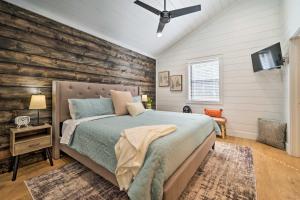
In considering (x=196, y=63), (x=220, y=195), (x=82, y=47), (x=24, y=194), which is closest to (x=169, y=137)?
(x=220, y=195)

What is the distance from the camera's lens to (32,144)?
206cm

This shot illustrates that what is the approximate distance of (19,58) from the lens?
222 centimetres

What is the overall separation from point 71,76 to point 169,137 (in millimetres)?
2492

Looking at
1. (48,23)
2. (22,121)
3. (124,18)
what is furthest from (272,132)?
(48,23)

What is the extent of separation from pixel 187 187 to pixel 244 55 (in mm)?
3597

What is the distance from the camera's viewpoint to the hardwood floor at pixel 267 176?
163cm

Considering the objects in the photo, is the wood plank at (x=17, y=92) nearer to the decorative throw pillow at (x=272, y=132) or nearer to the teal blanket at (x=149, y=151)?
the teal blanket at (x=149, y=151)

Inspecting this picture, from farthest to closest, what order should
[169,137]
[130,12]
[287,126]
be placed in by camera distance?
[130,12] → [287,126] → [169,137]

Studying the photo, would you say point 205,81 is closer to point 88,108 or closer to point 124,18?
point 124,18

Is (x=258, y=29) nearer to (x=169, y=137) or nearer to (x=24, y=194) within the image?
(x=169, y=137)

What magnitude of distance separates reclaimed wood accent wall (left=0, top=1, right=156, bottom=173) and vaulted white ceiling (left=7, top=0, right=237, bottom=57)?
0.18 meters

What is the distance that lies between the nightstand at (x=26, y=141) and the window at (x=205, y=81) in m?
3.91

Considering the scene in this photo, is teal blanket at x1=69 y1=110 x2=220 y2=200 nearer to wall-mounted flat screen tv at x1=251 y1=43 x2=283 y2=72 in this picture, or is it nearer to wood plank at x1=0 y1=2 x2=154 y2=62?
wood plank at x1=0 y1=2 x2=154 y2=62

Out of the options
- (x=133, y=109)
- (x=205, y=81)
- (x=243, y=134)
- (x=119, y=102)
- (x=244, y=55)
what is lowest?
(x=243, y=134)
